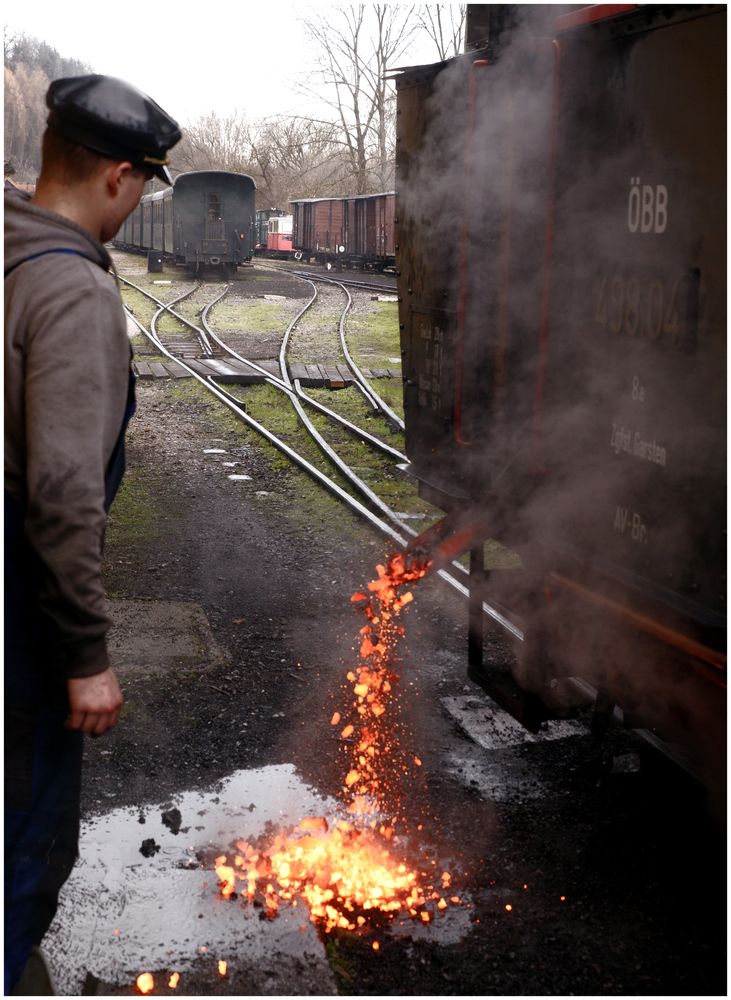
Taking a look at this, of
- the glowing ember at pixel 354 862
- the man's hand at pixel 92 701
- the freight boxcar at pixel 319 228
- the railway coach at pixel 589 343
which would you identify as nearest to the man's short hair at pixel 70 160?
the man's hand at pixel 92 701

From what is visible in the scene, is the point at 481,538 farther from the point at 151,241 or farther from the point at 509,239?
the point at 151,241

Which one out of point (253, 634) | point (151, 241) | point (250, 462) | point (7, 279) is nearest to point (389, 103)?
point (151, 241)

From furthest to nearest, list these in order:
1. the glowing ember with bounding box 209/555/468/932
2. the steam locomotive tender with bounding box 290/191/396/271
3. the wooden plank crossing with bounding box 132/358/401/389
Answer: the steam locomotive tender with bounding box 290/191/396/271
the wooden plank crossing with bounding box 132/358/401/389
the glowing ember with bounding box 209/555/468/932

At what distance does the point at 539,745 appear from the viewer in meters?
4.69

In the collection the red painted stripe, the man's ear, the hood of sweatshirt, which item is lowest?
the hood of sweatshirt

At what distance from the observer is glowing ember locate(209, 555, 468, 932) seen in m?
3.52

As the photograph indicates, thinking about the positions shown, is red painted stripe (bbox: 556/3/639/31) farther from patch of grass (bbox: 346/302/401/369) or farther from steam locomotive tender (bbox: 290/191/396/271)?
steam locomotive tender (bbox: 290/191/396/271)

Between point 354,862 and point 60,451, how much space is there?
7.62 ft

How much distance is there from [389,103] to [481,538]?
50.8 metres

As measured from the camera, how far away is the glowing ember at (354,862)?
3518 millimetres

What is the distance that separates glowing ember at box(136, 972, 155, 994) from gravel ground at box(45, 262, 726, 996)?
0.04 meters

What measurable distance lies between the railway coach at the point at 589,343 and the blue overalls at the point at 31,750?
157cm

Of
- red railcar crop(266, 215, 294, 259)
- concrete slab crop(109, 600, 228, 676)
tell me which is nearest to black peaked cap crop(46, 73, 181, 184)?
concrete slab crop(109, 600, 228, 676)

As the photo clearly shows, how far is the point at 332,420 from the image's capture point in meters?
12.5
